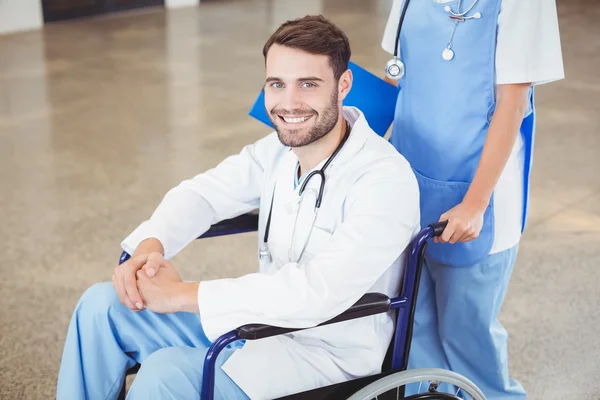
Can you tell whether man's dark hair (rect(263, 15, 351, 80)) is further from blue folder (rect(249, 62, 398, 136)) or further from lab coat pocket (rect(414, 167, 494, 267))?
lab coat pocket (rect(414, 167, 494, 267))

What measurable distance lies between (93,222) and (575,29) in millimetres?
5212

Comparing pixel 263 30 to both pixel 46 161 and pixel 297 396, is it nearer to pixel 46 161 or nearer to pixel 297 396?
pixel 46 161

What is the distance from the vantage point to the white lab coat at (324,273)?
1529mm

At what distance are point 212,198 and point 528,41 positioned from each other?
30.3 inches

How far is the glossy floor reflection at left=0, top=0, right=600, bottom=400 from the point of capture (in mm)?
2650

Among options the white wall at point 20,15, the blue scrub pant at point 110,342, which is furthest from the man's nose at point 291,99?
the white wall at point 20,15

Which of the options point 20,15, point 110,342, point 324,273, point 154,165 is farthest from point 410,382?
point 20,15

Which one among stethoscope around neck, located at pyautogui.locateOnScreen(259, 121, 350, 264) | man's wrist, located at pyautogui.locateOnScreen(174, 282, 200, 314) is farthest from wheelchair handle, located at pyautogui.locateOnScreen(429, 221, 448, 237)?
man's wrist, located at pyautogui.locateOnScreen(174, 282, 200, 314)

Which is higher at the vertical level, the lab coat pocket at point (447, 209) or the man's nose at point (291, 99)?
the man's nose at point (291, 99)

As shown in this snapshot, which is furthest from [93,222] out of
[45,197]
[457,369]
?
[457,369]

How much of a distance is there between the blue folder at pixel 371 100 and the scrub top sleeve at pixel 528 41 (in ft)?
1.18

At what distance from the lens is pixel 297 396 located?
5.25 ft

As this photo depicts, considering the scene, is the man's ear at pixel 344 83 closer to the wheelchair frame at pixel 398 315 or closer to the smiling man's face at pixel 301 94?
the smiling man's face at pixel 301 94

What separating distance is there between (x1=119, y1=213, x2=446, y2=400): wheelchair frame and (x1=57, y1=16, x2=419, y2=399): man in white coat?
0.03 m
